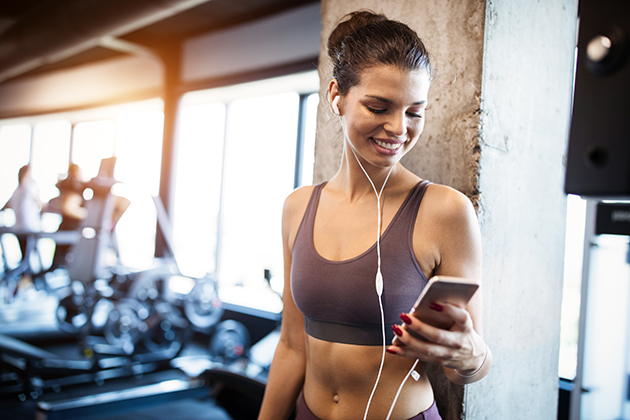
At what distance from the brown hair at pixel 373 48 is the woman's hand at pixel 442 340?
1.57 ft

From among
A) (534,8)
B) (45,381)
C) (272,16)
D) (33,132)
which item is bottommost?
(45,381)

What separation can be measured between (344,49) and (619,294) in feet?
2.28

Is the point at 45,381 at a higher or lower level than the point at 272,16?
lower

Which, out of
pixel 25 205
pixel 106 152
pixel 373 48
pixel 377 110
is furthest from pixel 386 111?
pixel 106 152

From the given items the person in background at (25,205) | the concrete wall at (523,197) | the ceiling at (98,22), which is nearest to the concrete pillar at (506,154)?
the concrete wall at (523,197)

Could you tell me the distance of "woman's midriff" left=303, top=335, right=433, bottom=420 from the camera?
95cm

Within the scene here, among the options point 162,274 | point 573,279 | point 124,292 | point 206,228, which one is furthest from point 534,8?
point 206,228

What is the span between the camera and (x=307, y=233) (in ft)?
3.54

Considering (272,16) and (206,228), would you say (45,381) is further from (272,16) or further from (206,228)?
(272,16)

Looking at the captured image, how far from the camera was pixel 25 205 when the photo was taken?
15.4 feet

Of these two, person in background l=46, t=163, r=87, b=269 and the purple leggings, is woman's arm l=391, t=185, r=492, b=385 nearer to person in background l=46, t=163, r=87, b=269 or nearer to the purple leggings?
the purple leggings

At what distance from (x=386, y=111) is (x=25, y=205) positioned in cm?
486

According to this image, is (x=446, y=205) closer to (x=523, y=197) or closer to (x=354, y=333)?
(x=354, y=333)

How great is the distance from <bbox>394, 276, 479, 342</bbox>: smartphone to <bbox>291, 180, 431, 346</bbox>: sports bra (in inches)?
7.3
